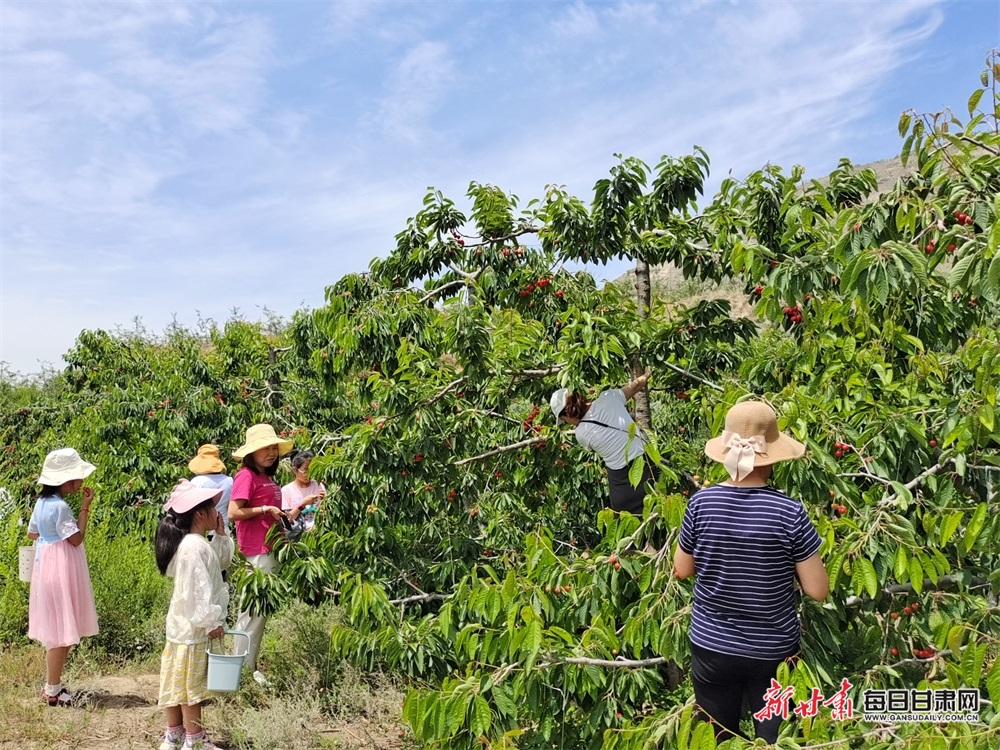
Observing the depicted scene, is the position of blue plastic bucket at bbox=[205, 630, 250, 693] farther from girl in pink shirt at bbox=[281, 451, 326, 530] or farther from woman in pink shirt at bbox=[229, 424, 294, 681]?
girl in pink shirt at bbox=[281, 451, 326, 530]

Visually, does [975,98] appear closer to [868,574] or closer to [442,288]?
[868,574]

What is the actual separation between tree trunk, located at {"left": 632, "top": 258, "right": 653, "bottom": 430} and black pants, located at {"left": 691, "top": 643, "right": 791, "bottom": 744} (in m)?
2.18

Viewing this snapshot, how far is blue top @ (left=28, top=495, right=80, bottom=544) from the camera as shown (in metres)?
4.52

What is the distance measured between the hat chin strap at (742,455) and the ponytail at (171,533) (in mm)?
2519

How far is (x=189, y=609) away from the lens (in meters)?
3.62

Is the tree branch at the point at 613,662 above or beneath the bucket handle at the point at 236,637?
above

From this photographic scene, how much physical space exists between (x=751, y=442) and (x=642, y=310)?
2.28m

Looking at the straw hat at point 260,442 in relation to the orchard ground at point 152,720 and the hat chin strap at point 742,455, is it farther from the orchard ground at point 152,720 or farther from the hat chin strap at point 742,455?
the hat chin strap at point 742,455

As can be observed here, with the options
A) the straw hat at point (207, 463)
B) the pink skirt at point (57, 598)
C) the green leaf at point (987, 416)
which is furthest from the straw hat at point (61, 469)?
the green leaf at point (987, 416)

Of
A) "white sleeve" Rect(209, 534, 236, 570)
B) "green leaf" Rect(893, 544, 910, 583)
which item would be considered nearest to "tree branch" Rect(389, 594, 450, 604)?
"white sleeve" Rect(209, 534, 236, 570)

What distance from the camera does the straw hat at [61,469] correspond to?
443 cm

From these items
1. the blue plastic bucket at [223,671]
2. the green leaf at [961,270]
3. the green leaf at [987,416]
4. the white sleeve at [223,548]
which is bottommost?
the blue plastic bucket at [223,671]

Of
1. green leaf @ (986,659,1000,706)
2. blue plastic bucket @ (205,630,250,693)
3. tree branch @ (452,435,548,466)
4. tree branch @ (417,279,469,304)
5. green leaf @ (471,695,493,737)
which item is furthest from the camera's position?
tree branch @ (417,279,469,304)

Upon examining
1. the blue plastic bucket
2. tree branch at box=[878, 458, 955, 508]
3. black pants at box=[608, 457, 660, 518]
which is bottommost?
the blue plastic bucket
